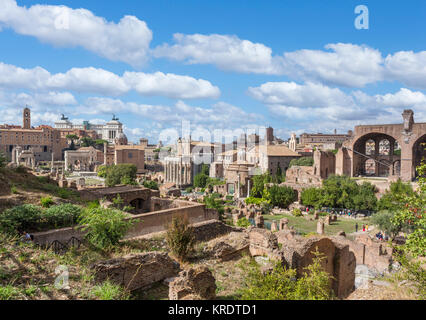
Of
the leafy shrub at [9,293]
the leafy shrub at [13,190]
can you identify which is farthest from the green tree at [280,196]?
the leafy shrub at [9,293]

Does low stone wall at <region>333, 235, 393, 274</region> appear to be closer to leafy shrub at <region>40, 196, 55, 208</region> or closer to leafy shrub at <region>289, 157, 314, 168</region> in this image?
leafy shrub at <region>40, 196, 55, 208</region>

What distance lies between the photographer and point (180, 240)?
9016 mm

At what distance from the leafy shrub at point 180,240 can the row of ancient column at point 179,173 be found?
57579mm

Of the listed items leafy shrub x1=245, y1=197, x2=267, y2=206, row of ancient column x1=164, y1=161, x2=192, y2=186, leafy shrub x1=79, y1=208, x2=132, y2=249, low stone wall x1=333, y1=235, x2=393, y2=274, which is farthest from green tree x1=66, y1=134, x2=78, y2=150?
leafy shrub x1=79, y1=208, x2=132, y2=249

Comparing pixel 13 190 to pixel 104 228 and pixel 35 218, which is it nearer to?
pixel 35 218

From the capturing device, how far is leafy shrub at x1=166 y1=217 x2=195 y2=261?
9016 mm

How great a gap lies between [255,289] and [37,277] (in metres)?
4.36

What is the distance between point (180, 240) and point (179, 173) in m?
58.4

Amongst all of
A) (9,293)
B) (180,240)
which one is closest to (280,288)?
(180,240)

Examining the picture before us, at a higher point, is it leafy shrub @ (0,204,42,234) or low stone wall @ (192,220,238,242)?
leafy shrub @ (0,204,42,234)

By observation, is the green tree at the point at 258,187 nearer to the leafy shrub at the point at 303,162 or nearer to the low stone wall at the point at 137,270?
the leafy shrub at the point at 303,162

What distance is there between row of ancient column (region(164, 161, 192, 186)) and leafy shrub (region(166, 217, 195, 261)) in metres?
57.6

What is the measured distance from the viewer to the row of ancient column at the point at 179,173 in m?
67.0
